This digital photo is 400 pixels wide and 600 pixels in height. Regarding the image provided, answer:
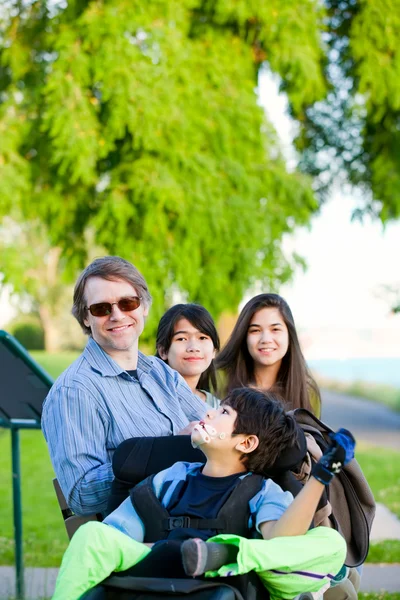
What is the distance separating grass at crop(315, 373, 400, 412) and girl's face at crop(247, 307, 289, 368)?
16.6 meters

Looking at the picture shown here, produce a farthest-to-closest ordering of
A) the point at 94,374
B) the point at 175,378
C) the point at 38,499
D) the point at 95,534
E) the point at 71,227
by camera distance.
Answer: the point at 71,227 < the point at 38,499 < the point at 175,378 < the point at 94,374 < the point at 95,534

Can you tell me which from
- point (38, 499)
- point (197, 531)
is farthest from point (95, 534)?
point (38, 499)

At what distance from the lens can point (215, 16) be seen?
11.4m

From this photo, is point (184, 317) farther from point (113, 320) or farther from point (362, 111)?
point (362, 111)

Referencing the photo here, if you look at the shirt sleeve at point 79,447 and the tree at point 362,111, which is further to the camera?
the tree at point 362,111

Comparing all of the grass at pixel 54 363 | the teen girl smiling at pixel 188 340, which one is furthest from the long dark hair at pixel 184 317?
the grass at pixel 54 363

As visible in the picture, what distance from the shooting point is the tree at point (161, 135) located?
10305 millimetres

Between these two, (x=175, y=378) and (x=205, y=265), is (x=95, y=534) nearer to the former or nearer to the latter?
(x=175, y=378)

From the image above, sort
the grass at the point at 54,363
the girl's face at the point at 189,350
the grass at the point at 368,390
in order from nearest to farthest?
the girl's face at the point at 189,350
the grass at the point at 54,363
the grass at the point at 368,390

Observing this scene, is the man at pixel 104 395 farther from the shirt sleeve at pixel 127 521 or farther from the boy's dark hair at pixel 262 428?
the boy's dark hair at pixel 262 428

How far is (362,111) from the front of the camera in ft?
41.1

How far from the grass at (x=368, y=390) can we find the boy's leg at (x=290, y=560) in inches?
719

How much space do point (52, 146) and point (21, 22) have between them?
6.96 feet

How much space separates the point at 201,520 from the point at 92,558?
0.34 meters
